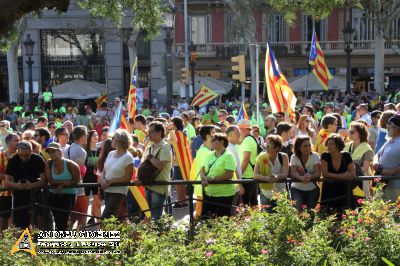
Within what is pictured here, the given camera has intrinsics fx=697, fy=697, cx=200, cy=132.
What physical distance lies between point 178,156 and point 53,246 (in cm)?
554

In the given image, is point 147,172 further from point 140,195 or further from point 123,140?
point 140,195

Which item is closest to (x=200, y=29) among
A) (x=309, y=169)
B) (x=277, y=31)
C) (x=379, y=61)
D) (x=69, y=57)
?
(x=277, y=31)

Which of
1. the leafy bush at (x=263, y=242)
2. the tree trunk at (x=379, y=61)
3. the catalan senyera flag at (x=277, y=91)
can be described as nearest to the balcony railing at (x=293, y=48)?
the tree trunk at (x=379, y=61)

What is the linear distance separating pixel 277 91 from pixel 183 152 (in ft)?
7.50

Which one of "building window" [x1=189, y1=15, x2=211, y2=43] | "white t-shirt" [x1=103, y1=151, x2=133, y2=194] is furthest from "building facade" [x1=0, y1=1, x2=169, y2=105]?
"white t-shirt" [x1=103, y1=151, x2=133, y2=194]

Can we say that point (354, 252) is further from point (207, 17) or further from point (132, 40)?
point (207, 17)

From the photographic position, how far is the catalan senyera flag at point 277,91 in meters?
13.0

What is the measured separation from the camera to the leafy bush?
242 inches

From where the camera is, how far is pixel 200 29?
152 ft

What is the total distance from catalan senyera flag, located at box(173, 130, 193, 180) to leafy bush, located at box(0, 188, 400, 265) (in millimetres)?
4696

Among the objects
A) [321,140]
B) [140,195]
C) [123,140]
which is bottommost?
[140,195]

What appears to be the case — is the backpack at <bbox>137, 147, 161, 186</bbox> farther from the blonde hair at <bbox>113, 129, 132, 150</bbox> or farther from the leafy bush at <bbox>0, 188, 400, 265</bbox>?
the leafy bush at <bbox>0, 188, 400, 265</bbox>

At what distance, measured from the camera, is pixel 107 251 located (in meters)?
6.62

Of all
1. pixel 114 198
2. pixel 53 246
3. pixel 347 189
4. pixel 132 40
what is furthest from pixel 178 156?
pixel 132 40
